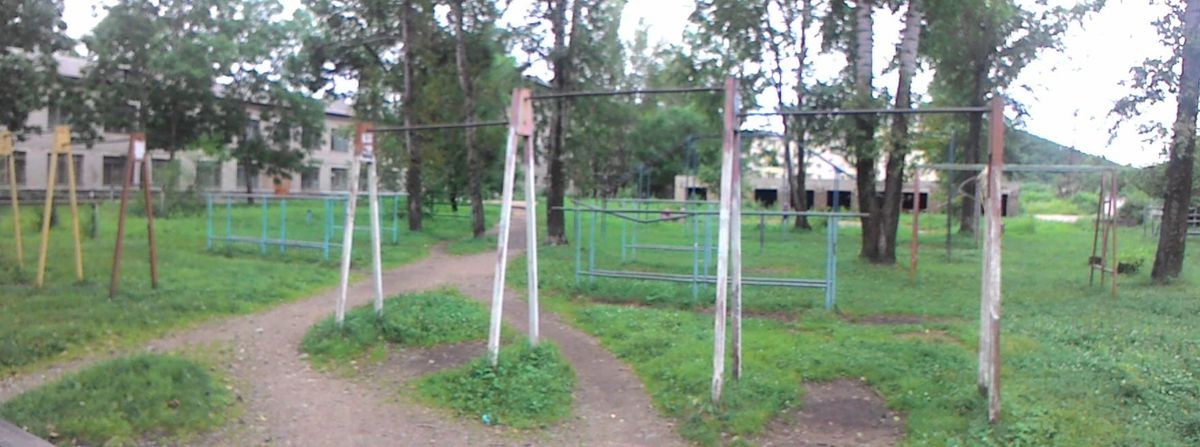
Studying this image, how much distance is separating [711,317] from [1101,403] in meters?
4.78

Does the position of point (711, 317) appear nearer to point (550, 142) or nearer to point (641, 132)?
point (550, 142)

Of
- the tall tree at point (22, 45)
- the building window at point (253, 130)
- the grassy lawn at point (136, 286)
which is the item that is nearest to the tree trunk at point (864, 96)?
the grassy lawn at point (136, 286)

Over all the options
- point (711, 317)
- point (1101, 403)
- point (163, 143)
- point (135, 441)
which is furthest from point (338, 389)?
point (163, 143)

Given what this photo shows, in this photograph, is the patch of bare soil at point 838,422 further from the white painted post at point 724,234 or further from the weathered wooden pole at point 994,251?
the weathered wooden pole at point 994,251

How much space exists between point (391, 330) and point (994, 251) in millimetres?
5783

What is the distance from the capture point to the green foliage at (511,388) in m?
7.14

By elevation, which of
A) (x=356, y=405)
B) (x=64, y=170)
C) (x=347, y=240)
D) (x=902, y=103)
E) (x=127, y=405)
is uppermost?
(x=902, y=103)

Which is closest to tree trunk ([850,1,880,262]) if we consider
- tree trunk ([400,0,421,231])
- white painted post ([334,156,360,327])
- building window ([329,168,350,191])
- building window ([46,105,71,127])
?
white painted post ([334,156,360,327])

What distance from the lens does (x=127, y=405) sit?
22.0ft

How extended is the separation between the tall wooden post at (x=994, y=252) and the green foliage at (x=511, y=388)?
3.19 meters

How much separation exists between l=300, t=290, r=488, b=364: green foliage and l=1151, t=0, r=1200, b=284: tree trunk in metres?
11.1

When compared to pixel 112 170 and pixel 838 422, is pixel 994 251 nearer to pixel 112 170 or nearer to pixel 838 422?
pixel 838 422

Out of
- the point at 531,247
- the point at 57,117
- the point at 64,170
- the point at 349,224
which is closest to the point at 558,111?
the point at 349,224

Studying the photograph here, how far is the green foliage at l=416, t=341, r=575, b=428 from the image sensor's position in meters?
7.14
